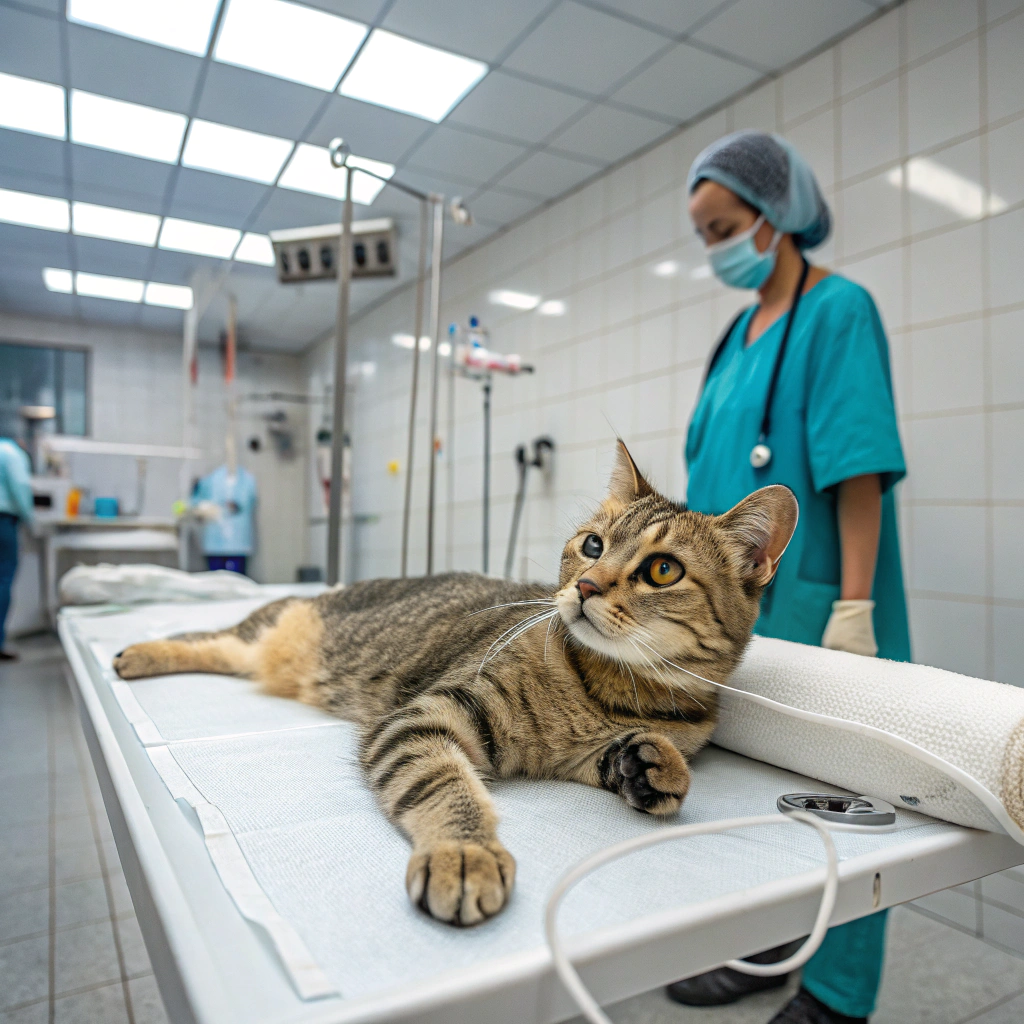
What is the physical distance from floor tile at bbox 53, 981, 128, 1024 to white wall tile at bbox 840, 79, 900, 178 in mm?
3042

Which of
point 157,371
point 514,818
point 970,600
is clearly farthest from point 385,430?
point 157,371

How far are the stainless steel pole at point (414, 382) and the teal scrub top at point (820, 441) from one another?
4.44 feet

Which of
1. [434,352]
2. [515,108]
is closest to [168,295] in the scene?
[515,108]

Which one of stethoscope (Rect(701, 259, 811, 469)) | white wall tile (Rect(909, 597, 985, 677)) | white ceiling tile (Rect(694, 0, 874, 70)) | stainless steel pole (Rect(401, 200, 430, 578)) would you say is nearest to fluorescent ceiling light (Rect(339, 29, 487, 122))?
stainless steel pole (Rect(401, 200, 430, 578))

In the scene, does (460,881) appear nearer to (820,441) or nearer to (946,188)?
(820,441)

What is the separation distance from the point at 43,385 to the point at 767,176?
21.0 feet

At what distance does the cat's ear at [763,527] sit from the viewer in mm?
774

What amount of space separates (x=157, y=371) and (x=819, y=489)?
5.21m

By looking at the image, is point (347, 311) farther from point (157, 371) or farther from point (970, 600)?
point (157, 371)

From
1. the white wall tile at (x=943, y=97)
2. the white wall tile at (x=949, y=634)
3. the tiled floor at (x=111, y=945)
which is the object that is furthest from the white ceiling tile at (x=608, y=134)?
the tiled floor at (x=111, y=945)

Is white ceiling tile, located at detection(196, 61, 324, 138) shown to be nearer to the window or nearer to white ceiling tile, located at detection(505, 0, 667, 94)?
white ceiling tile, located at detection(505, 0, 667, 94)

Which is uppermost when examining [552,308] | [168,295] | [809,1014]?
[168,295]

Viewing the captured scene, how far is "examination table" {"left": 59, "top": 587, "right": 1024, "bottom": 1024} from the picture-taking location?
41 cm

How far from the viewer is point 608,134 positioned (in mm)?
3209
